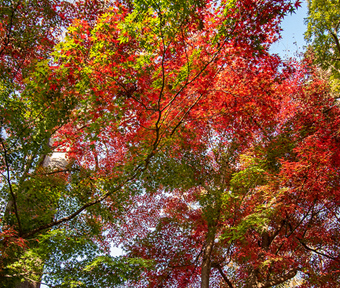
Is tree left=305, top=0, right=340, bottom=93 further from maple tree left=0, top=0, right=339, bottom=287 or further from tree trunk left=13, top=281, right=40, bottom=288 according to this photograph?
tree trunk left=13, top=281, right=40, bottom=288

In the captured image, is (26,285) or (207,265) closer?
(26,285)

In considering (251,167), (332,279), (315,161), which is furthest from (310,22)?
(332,279)

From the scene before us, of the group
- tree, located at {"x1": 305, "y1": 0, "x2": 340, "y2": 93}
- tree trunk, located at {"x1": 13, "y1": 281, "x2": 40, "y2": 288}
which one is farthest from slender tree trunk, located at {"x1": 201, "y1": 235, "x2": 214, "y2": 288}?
tree, located at {"x1": 305, "y1": 0, "x2": 340, "y2": 93}

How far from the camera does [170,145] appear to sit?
643 cm

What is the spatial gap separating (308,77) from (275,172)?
4.85 metres

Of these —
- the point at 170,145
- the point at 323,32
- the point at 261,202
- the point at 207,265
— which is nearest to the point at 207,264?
the point at 207,265

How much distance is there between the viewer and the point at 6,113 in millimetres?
4543

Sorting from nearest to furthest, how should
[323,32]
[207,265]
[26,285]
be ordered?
1. [26,285]
2. [207,265]
3. [323,32]

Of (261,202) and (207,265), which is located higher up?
(261,202)

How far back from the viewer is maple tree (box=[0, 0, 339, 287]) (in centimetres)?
472

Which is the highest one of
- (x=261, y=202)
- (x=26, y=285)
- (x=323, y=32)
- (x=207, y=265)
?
(x=323, y=32)

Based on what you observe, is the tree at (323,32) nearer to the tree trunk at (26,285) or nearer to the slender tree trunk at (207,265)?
the slender tree trunk at (207,265)

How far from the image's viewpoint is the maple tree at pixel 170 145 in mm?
4719

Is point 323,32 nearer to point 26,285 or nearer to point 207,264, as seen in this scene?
point 207,264
